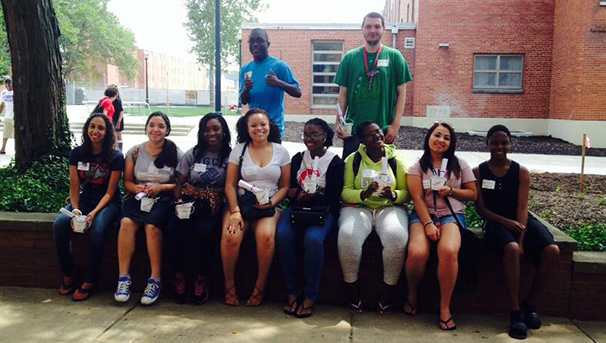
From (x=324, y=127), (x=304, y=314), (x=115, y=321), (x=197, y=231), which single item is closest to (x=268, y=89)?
(x=324, y=127)

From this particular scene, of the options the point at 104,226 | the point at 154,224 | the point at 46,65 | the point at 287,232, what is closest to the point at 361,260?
the point at 287,232

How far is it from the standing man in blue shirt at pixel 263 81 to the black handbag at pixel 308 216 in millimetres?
1310

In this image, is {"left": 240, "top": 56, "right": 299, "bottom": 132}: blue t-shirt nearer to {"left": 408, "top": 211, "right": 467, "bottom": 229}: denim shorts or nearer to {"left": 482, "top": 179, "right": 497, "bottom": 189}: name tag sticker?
{"left": 408, "top": 211, "right": 467, "bottom": 229}: denim shorts

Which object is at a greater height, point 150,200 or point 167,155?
point 167,155

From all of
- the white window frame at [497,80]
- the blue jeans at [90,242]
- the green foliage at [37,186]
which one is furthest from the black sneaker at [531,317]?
the white window frame at [497,80]

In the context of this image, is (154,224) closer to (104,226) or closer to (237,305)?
(104,226)

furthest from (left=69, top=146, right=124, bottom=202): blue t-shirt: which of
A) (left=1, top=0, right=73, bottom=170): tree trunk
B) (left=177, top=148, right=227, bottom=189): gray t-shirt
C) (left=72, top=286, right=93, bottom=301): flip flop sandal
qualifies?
(left=1, top=0, right=73, bottom=170): tree trunk

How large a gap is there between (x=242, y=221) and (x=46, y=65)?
12.3 feet

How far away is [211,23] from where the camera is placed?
53.0 metres

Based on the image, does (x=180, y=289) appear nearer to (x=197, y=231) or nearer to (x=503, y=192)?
(x=197, y=231)

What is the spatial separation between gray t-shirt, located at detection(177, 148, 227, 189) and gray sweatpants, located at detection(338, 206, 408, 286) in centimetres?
120

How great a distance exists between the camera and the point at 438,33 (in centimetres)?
2286

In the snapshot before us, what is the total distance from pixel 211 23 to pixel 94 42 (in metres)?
12.0

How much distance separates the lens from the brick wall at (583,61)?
18891 mm
